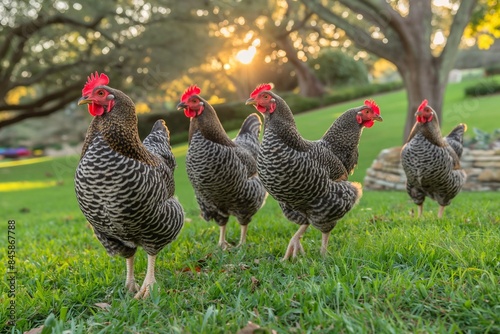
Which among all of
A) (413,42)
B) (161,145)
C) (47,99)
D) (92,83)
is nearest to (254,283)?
(161,145)

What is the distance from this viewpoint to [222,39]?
14.1 metres

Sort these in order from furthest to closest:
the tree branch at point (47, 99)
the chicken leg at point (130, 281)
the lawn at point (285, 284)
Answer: the tree branch at point (47, 99)
the chicken leg at point (130, 281)
the lawn at point (285, 284)

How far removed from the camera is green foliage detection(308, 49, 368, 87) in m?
Result: 19.4

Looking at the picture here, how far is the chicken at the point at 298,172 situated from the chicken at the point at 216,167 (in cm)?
48

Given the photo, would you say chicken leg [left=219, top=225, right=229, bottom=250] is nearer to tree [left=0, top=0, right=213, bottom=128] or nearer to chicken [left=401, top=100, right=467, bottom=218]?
chicken [left=401, top=100, right=467, bottom=218]

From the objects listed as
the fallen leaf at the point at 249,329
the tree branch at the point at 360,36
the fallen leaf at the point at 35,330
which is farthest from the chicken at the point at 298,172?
the tree branch at the point at 360,36

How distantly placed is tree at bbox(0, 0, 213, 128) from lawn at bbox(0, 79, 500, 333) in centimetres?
996

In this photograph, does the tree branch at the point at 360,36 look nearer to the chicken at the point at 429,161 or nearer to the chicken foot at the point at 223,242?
the chicken at the point at 429,161

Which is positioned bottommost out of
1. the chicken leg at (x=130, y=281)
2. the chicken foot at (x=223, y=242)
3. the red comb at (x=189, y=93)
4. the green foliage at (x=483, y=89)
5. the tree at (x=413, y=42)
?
the chicken foot at (x=223, y=242)

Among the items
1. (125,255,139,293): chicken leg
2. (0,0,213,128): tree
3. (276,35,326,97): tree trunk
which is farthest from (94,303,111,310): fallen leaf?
(276,35,326,97): tree trunk

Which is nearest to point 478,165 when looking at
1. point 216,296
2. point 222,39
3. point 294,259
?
point 294,259

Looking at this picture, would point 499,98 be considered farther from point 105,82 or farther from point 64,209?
point 105,82

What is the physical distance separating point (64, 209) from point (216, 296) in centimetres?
708

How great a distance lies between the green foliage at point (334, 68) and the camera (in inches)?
765
